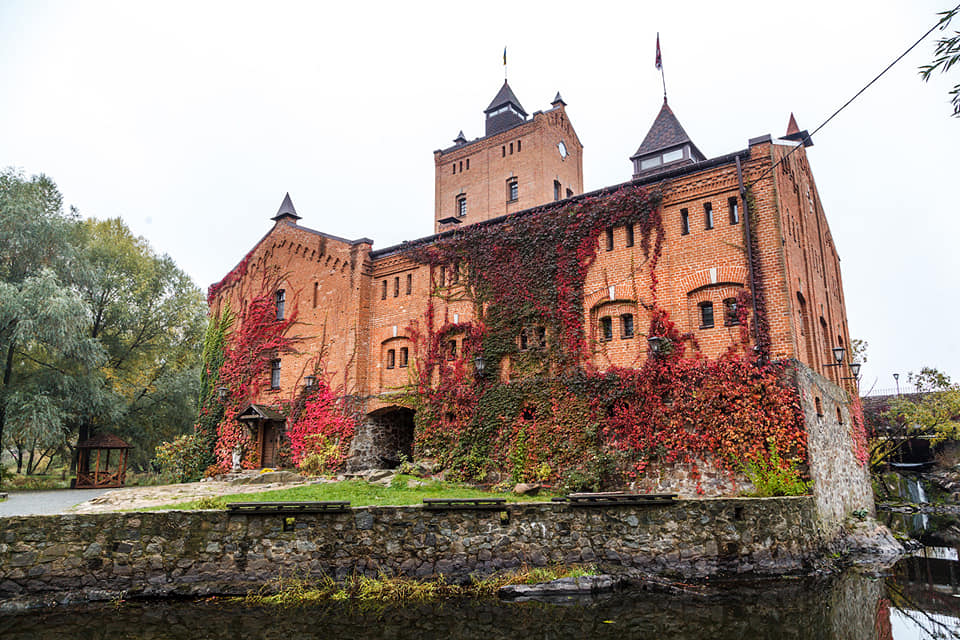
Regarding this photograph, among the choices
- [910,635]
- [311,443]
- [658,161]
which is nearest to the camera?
[910,635]

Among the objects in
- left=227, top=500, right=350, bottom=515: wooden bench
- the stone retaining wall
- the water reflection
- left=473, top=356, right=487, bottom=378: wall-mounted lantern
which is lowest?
the water reflection

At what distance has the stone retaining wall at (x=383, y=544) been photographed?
1070 centimetres

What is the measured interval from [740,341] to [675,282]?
2.18 meters

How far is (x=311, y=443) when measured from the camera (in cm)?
2084

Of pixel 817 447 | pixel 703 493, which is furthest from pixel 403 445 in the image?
pixel 817 447

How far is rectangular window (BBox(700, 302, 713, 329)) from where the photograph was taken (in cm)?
1501

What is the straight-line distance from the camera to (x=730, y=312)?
14.7 metres

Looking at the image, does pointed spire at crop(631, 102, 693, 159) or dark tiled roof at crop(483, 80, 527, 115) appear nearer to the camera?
pointed spire at crop(631, 102, 693, 159)

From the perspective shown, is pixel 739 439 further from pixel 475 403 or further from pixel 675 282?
pixel 475 403

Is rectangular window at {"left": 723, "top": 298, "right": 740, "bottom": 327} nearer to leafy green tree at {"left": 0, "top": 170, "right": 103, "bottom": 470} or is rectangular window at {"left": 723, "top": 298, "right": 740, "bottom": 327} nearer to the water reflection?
→ the water reflection

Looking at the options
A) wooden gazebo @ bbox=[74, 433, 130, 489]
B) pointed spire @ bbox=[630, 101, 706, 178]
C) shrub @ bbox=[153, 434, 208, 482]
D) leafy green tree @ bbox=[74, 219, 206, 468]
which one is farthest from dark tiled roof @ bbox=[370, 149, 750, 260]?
leafy green tree @ bbox=[74, 219, 206, 468]

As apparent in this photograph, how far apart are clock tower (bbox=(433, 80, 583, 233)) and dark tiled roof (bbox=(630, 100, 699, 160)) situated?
4.48m

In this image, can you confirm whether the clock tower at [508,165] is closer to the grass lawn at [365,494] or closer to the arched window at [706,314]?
the arched window at [706,314]

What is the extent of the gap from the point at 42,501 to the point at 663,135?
26.1 metres
